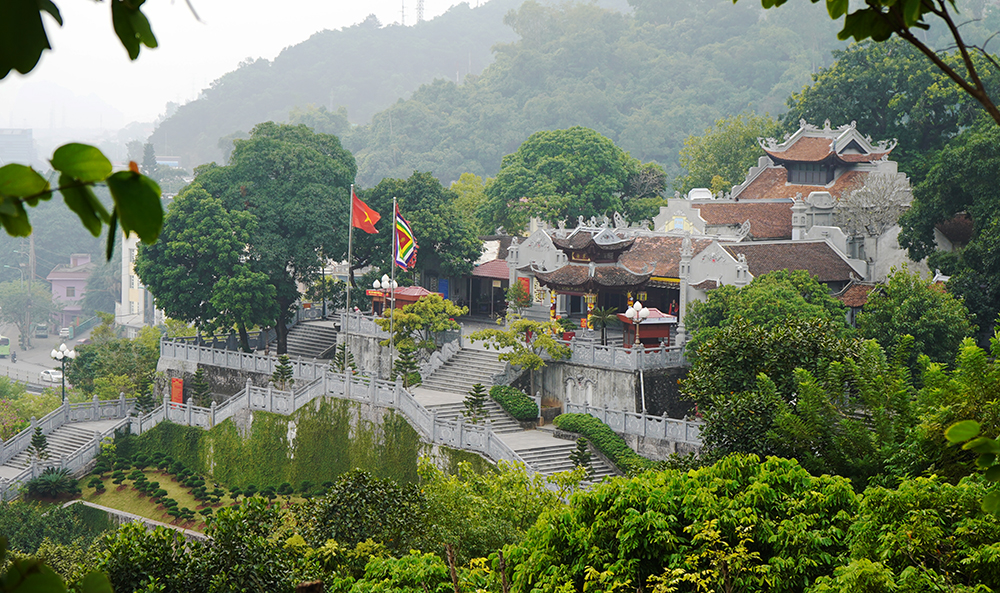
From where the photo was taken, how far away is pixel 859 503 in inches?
457

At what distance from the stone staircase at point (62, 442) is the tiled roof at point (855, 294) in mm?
23816

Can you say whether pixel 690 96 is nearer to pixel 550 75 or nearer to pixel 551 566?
pixel 550 75

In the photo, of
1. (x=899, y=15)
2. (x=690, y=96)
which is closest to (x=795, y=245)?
(x=899, y=15)

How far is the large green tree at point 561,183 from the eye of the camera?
4419 cm

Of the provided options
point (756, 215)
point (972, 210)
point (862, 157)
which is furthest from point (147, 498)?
point (862, 157)

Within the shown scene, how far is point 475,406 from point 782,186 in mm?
19067

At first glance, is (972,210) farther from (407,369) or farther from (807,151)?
(407,369)

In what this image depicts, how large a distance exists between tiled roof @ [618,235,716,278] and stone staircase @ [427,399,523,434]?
23.5 ft

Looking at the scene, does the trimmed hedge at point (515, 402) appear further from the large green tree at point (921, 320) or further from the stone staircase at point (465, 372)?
the large green tree at point (921, 320)

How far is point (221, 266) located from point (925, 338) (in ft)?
71.7

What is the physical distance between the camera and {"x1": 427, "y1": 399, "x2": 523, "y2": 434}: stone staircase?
87.6 feet

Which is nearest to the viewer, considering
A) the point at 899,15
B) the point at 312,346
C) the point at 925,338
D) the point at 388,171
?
the point at 899,15

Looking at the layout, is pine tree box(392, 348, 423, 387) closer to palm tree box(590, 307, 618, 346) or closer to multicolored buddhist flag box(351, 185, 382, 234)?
multicolored buddhist flag box(351, 185, 382, 234)

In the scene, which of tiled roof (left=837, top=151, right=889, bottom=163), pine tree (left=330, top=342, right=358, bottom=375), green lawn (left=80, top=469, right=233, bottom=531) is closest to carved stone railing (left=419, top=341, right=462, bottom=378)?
pine tree (left=330, top=342, right=358, bottom=375)
